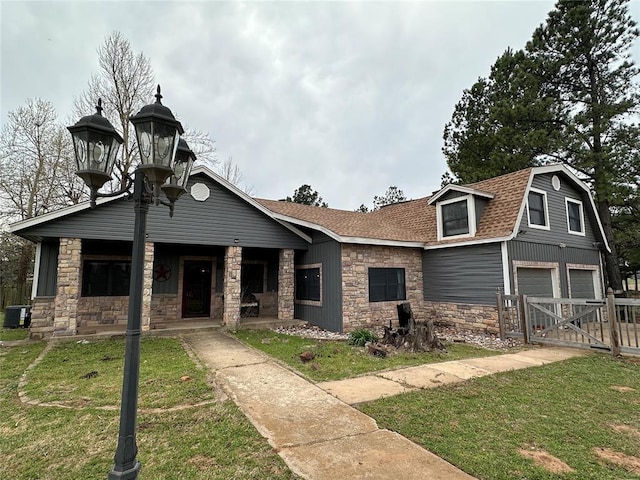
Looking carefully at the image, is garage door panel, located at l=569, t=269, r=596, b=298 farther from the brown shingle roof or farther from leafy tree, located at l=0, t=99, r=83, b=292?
leafy tree, located at l=0, t=99, r=83, b=292

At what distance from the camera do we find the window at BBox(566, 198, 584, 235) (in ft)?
40.5

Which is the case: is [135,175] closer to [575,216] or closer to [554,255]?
[554,255]

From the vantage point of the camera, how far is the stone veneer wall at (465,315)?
32.0 feet

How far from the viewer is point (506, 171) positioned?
55.5 ft

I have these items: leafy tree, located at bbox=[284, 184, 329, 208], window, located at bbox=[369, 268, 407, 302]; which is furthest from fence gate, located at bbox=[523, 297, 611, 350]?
leafy tree, located at bbox=[284, 184, 329, 208]

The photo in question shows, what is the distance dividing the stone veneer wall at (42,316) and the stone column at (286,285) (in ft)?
21.8

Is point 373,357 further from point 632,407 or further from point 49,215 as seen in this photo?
point 49,215

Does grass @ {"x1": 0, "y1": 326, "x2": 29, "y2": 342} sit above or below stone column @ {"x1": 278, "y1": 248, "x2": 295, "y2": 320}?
below

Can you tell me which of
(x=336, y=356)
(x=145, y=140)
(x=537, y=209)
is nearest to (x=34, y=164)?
(x=336, y=356)

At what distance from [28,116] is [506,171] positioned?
25424mm

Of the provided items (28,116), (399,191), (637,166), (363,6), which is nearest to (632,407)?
(363,6)

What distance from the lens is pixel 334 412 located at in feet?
13.2

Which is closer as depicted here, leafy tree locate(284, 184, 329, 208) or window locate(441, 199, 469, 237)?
window locate(441, 199, 469, 237)

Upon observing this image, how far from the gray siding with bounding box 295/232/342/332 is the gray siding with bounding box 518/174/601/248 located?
581 centimetres
